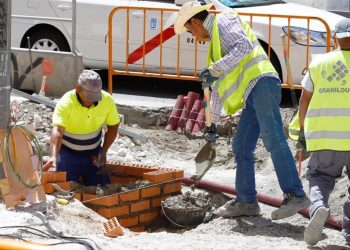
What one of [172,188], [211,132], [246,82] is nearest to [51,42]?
[172,188]

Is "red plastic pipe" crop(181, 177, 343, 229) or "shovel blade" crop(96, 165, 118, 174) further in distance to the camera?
"shovel blade" crop(96, 165, 118, 174)

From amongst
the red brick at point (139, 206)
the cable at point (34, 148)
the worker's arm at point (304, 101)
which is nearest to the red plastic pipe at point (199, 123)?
the red brick at point (139, 206)

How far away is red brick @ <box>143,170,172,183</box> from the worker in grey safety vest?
1.73 metres

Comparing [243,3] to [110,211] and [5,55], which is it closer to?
A: [110,211]

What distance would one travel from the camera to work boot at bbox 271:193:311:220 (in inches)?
287

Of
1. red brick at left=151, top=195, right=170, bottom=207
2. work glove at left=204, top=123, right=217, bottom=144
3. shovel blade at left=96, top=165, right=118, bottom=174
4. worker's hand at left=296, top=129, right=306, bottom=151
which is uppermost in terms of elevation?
worker's hand at left=296, top=129, right=306, bottom=151

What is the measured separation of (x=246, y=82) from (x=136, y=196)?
1385mm

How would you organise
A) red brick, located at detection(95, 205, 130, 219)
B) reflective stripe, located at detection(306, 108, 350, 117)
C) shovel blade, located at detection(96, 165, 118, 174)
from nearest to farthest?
reflective stripe, located at detection(306, 108, 350, 117) < red brick, located at detection(95, 205, 130, 219) < shovel blade, located at detection(96, 165, 118, 174)

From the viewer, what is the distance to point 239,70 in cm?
737

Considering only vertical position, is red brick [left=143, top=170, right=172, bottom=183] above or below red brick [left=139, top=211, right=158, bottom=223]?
above

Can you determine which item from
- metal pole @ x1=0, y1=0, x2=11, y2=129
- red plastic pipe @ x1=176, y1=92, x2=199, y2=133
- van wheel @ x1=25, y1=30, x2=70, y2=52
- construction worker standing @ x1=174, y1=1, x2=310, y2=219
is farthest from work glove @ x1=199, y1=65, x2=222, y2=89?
van wheel @ x1=25, y1=30, x2=70, y2=52

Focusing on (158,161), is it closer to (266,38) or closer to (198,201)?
(198,201)

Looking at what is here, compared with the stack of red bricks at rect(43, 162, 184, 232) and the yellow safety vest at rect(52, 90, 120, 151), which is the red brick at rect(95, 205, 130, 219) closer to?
the stack of red bricks at rect(43, 162, 184, 232)

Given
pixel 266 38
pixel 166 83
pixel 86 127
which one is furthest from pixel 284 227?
pixel 166 83
